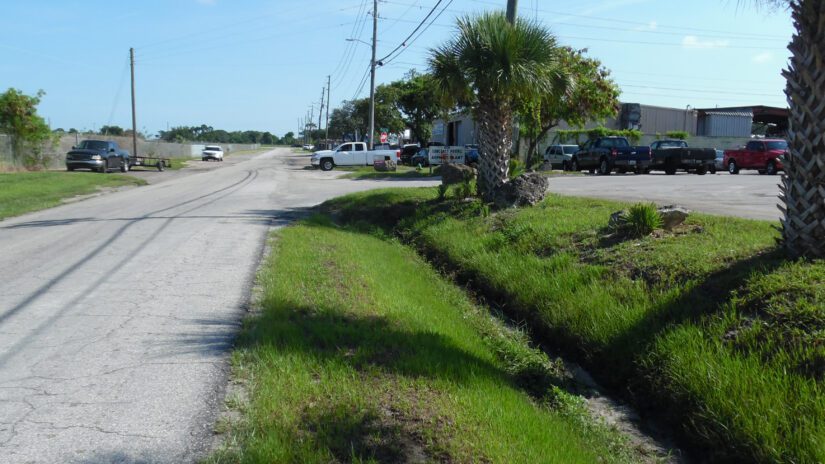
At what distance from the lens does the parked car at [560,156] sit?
3828 centimetres

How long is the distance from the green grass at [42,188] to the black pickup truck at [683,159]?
25.0 meters

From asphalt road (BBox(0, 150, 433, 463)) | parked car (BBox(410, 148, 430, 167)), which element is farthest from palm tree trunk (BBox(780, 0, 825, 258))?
parked car (BBox(410, 148, 430, 167))

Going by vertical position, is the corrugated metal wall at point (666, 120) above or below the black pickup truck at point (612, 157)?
above

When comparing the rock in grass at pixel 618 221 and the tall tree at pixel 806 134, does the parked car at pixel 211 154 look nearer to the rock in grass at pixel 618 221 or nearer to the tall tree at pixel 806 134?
the rock in grass at pixel 618 221

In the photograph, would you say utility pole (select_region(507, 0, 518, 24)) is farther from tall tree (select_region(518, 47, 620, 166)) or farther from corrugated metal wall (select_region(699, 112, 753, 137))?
corrugated metal wall (select_region(699, 112, 753, 137))

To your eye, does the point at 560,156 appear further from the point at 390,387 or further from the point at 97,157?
the point at 390,387

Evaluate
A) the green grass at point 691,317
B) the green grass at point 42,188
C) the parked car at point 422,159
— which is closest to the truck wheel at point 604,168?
the parked car at point 422,159

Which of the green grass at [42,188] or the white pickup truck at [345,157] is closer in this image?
the green grass at [42,188]

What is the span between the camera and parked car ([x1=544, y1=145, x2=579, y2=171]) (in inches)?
1507

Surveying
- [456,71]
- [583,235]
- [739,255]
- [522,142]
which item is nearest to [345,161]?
[522,142]

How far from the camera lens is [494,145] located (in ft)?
48.6

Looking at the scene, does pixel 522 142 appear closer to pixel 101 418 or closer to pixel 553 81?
pixel 553 81

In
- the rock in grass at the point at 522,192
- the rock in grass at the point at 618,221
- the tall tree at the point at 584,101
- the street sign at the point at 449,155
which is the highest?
the tall tree at the point at 584,101

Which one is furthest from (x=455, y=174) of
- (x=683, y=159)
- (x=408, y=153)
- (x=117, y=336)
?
(x=408, y=153)
